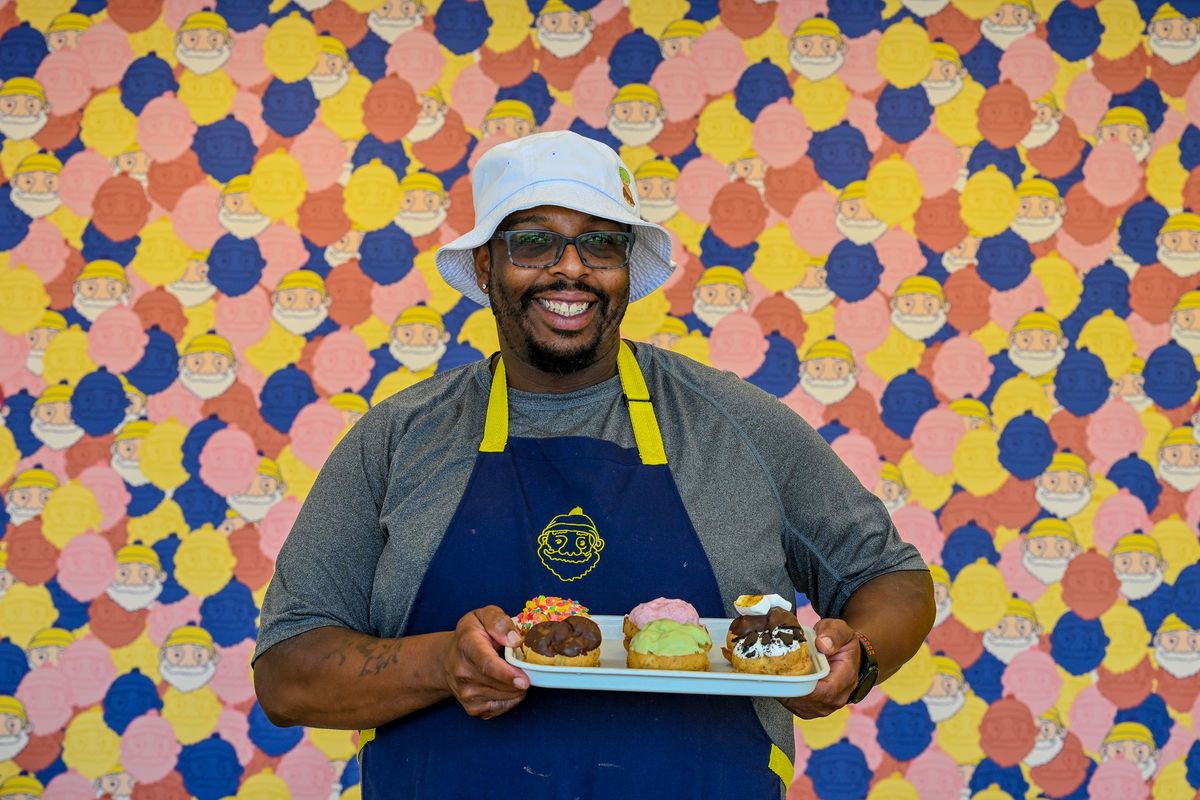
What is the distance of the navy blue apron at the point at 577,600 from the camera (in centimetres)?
176

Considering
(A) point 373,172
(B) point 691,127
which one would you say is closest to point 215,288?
(A) point 373,172

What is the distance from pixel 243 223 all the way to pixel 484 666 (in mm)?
2370

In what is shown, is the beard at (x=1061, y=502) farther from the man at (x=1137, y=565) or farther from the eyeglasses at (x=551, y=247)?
the eyeglasses at (x=551, y=247)

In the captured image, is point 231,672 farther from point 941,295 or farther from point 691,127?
point 941,295

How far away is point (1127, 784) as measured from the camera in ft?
11.6

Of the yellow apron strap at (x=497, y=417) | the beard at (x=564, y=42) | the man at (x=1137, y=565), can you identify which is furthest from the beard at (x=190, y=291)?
the man at (x=1137, y=565)

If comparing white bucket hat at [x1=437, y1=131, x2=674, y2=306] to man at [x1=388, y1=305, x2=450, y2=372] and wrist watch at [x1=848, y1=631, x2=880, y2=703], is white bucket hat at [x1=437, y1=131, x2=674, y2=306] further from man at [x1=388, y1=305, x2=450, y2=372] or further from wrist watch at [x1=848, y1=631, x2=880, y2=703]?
man at [x1=388, y1=305, x2=450, y2=372]

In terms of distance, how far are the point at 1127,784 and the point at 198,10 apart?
3.65m

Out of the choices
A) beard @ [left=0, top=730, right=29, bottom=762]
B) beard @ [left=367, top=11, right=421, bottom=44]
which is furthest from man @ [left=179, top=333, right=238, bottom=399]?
beard @ [left=0, top=730, right=29, bottom=762]

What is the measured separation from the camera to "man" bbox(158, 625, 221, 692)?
3.52 m

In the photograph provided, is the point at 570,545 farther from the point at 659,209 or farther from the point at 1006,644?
the point at 1006,644

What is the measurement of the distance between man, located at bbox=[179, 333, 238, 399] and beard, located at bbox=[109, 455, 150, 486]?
0.91 feet

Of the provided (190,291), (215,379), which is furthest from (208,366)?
(190,291)

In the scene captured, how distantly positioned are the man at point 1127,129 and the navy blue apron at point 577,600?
235cm
